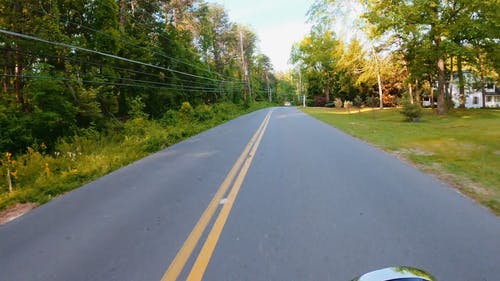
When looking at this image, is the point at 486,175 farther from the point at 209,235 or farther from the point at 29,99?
the point at 29,99

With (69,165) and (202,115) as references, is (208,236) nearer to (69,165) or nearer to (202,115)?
(69,165)

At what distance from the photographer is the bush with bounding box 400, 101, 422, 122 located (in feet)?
68.6

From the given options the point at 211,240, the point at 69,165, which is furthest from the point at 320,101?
the point at 211,240

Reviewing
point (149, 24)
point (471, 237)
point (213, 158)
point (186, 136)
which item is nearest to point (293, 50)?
point (149, 24)

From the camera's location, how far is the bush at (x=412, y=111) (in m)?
20.9

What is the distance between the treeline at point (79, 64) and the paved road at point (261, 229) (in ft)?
16.0

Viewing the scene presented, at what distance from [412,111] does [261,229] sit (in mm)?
19670

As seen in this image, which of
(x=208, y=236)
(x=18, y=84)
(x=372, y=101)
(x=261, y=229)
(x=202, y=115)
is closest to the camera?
(x=208, y=236)

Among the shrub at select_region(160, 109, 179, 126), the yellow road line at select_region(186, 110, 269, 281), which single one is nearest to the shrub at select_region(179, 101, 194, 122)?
the shrub at select_region(160, 109, 179, 126)

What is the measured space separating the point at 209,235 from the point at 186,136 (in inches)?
534

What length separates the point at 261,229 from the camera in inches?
167

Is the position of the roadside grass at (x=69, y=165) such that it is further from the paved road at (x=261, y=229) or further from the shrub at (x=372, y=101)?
the shrub at (x=372, y=101)

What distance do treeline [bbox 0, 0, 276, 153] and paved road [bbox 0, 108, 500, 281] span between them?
487 centimetres

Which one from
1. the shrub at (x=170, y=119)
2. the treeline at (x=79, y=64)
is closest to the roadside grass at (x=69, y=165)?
the treeline at (x=79, y=64)
